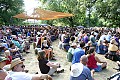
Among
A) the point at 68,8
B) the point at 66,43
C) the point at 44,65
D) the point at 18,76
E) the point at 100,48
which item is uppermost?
the point at 68,8

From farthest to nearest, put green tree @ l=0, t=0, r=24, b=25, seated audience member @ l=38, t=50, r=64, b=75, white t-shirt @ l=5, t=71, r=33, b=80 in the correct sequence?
green tree @ l=0, t=0, r=24, b=25, seated audience member @ l=38, t=50, r=64, b=75, white t-shirt @ l=5, t=71, r=33, b=80

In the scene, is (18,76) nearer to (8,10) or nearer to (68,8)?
(68,8)

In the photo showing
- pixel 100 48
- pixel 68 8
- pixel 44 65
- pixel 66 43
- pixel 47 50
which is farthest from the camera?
pixel 68 8

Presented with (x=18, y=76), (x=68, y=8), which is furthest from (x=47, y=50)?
(x=68, y=8)

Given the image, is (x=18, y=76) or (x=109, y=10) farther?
(x=109, y=10)

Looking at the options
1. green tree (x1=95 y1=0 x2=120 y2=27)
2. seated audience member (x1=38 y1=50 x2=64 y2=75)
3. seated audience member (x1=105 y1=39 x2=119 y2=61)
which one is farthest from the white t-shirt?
green tree (x1=95 y1=0 x2=120 y2=27)

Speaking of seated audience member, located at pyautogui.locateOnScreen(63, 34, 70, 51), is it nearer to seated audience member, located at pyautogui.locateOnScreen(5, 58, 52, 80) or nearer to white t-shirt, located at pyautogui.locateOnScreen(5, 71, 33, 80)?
seated audience member, located at pyautogui.locateOnScreen(5, 58, 52, 80)

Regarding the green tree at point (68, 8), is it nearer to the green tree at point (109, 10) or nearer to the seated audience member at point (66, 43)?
the green tree at point (109, 10)

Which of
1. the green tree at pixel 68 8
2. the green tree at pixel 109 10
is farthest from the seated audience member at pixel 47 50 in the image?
the green tree at pixel 68 8

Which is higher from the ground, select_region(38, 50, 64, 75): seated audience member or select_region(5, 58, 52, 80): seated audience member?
select_region(5, 58, 52, 80): seated audience member

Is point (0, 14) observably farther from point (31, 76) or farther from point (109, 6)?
point (31, 76)

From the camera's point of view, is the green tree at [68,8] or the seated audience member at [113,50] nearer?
the seated audience member at [113,50]

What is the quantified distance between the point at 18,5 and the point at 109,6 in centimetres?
2617

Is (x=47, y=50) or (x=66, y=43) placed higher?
(x=47, y=50)
